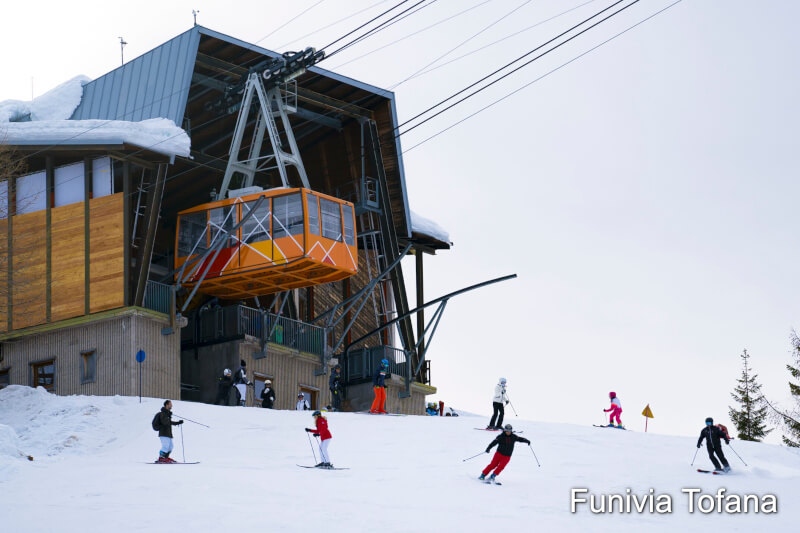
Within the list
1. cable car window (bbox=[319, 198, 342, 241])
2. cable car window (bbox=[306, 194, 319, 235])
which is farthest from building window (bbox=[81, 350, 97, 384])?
cable car window (bbox=[319, 198, 342, 241])

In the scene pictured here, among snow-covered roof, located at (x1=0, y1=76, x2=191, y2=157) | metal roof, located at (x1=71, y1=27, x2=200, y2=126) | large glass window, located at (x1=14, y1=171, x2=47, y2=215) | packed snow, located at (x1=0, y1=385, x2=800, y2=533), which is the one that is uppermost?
metal roof, located at (x1=71, y1=27, x2=200, y2=126)

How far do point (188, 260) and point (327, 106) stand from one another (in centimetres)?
780

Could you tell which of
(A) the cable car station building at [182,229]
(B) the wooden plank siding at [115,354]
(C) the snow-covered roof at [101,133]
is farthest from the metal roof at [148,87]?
(B) the wooden plank siding at [115,354]

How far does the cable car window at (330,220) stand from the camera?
123 ft

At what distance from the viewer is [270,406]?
117 ft

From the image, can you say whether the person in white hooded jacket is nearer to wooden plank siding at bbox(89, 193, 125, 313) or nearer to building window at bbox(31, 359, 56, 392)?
wooden plank siding at bbox(89, 193, 125, 313)

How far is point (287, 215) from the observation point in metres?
37.1

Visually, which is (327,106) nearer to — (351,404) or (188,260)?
(188,260)

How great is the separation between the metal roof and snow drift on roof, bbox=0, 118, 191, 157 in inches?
40.4

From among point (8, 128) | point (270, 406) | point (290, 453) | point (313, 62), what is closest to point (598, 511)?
point (290, 453)

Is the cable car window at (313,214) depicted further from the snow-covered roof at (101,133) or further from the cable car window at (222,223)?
the snow-covered roof at (101,133)

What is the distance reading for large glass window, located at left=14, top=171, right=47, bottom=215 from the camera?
38.3 metres

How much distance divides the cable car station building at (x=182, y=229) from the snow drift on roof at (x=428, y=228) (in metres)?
3.46

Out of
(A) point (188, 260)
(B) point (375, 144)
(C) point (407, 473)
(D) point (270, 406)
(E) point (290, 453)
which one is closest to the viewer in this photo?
(C) point (407, 473)
